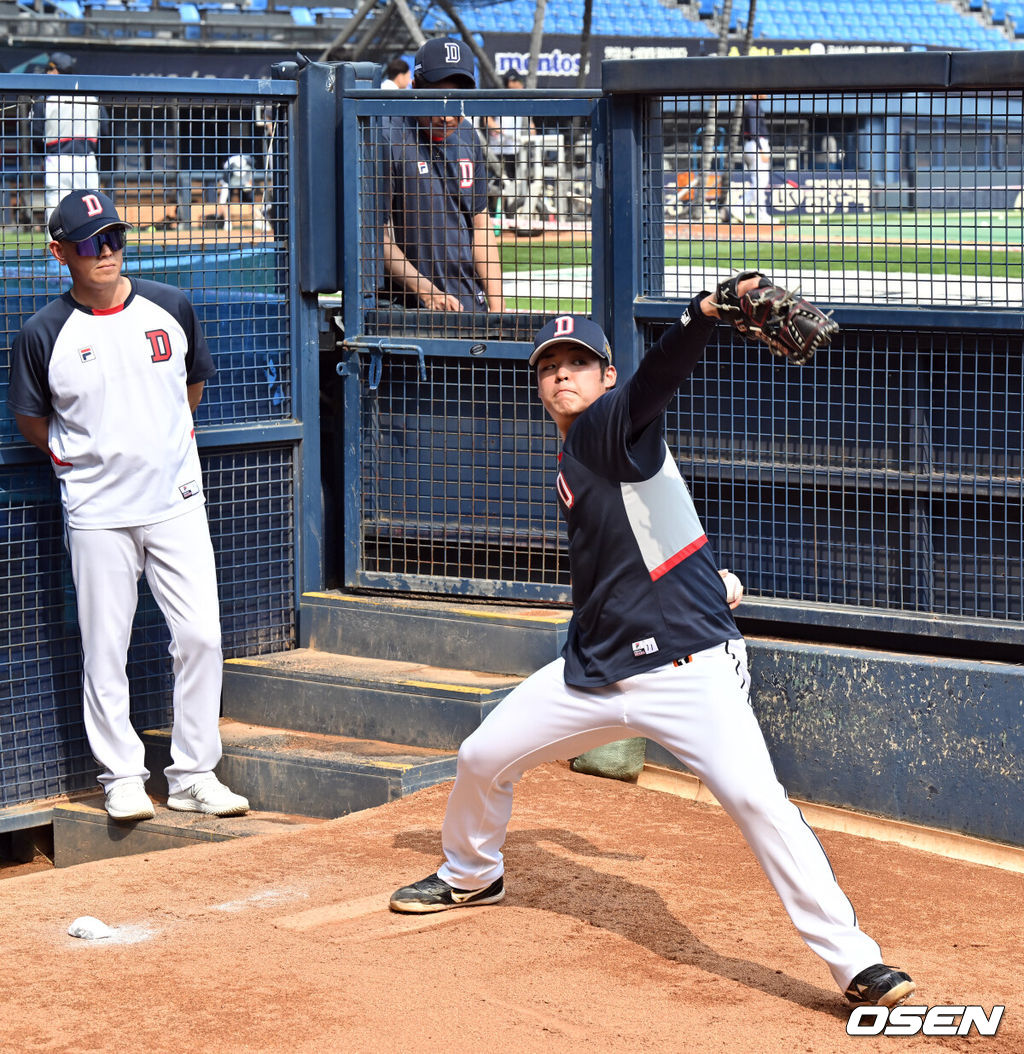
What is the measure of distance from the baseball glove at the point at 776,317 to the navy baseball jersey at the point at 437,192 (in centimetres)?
351

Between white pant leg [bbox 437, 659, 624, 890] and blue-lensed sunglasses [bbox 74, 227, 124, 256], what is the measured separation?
2.54m

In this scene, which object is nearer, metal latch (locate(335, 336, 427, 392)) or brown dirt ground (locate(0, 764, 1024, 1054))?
brown dirt ground (locate(0, 764, 1024, 1054))

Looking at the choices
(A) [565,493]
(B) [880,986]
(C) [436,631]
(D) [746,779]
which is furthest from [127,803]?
(B) [880,986]

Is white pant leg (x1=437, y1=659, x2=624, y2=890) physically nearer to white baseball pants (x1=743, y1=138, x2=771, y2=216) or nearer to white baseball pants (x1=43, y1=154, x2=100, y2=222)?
white baseball pants (x1=743, y1=138, x2=771, y2=216)

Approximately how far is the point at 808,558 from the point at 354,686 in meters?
2.12

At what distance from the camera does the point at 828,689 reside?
631 centimetres

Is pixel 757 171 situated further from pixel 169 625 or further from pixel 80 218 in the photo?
pixel 169 625

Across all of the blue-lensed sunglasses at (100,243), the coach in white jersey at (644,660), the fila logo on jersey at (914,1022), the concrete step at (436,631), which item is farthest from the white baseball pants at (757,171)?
the fila logo on jersey at (914,1022)

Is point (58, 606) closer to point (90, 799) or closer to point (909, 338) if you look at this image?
point (90, 799)

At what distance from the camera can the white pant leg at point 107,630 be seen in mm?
6203

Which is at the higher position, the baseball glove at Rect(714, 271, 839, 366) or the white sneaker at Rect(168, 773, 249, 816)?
the baseball glove at Rect(714, 271, 839, 366)

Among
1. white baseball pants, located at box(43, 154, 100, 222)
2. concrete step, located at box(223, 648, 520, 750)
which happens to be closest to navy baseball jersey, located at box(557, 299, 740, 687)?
concrete step, located at box(223, 648, 520, 750)

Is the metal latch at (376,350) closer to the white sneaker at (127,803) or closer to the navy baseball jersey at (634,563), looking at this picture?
the white sneaker at (127,803)

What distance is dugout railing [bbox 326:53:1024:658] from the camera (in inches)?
241
